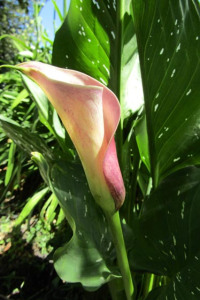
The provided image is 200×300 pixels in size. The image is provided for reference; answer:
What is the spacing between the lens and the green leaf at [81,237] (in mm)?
403

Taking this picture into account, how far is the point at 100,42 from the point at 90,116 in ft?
0.94

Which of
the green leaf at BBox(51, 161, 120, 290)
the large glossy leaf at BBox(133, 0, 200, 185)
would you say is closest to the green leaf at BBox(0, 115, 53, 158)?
the green leaf at BBox(51, 161, 120, 290)

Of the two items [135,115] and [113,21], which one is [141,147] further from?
[113,21]

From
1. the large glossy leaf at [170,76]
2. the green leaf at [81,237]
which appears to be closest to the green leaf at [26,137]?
the green leaf at [81,237]

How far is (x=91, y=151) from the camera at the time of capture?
32cm

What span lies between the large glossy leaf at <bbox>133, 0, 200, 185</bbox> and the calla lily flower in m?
0.18

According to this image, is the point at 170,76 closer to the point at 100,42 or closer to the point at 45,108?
the point at 100,42

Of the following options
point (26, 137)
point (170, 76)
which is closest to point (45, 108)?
point (26, 137)

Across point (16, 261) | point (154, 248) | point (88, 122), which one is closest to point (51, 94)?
point (88, 122)

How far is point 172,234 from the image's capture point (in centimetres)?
49

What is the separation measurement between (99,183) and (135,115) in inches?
13.4

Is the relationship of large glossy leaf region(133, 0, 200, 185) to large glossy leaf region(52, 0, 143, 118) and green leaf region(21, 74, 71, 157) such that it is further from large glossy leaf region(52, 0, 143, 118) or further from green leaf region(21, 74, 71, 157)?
green leaf region(21, 74, 71, 157)

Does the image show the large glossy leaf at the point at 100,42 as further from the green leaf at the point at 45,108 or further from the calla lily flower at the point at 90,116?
the calla lily flower at the point at 90,116

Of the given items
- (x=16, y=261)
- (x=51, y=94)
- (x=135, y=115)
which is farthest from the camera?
(x=16, y=261)
